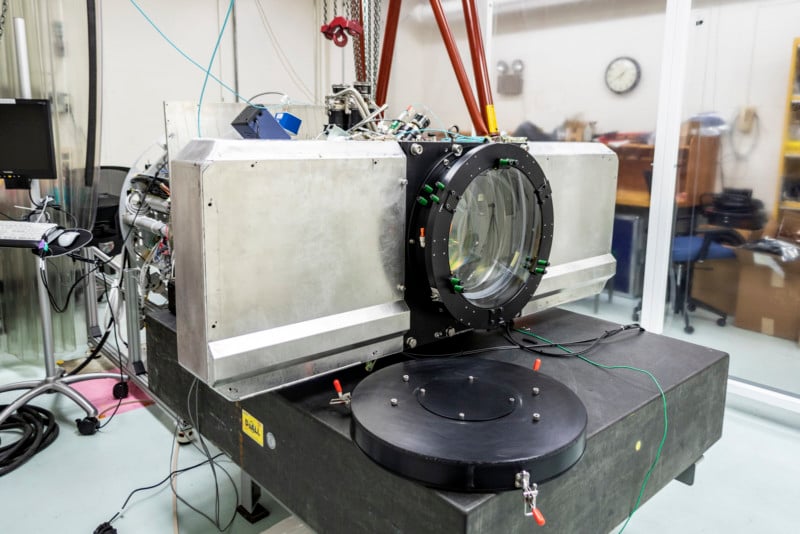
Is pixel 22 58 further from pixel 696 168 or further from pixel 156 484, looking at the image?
pixel 696 168

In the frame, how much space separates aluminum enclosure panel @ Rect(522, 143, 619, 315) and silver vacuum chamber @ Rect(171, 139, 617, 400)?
25cm

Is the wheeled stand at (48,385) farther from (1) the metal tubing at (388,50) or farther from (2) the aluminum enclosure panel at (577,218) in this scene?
(2) the aluminum enclosure panel at (577,218)

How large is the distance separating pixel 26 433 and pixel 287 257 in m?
1.68

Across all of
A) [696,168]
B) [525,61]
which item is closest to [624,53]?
[525,61]

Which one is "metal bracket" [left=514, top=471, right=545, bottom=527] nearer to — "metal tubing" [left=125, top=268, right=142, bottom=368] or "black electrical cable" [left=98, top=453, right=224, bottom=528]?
"black electrical cable" [left=98, top=453, right=224, bottom=528]

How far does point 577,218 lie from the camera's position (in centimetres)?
166

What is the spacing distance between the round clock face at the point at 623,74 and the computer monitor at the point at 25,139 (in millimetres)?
2798

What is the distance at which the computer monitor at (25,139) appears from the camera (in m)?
2.19

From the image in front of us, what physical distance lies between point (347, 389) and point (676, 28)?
2.36 m

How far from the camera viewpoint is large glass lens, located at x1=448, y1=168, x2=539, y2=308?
137 centimetres

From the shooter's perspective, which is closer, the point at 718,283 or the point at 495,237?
the point at 495,237

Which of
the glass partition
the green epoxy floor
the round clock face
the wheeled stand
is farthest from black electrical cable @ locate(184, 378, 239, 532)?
→ the round clock face

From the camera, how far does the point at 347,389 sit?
1.17 meters

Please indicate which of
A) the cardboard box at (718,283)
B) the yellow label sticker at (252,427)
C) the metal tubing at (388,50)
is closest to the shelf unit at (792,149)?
the cardboard box at (718,283)
